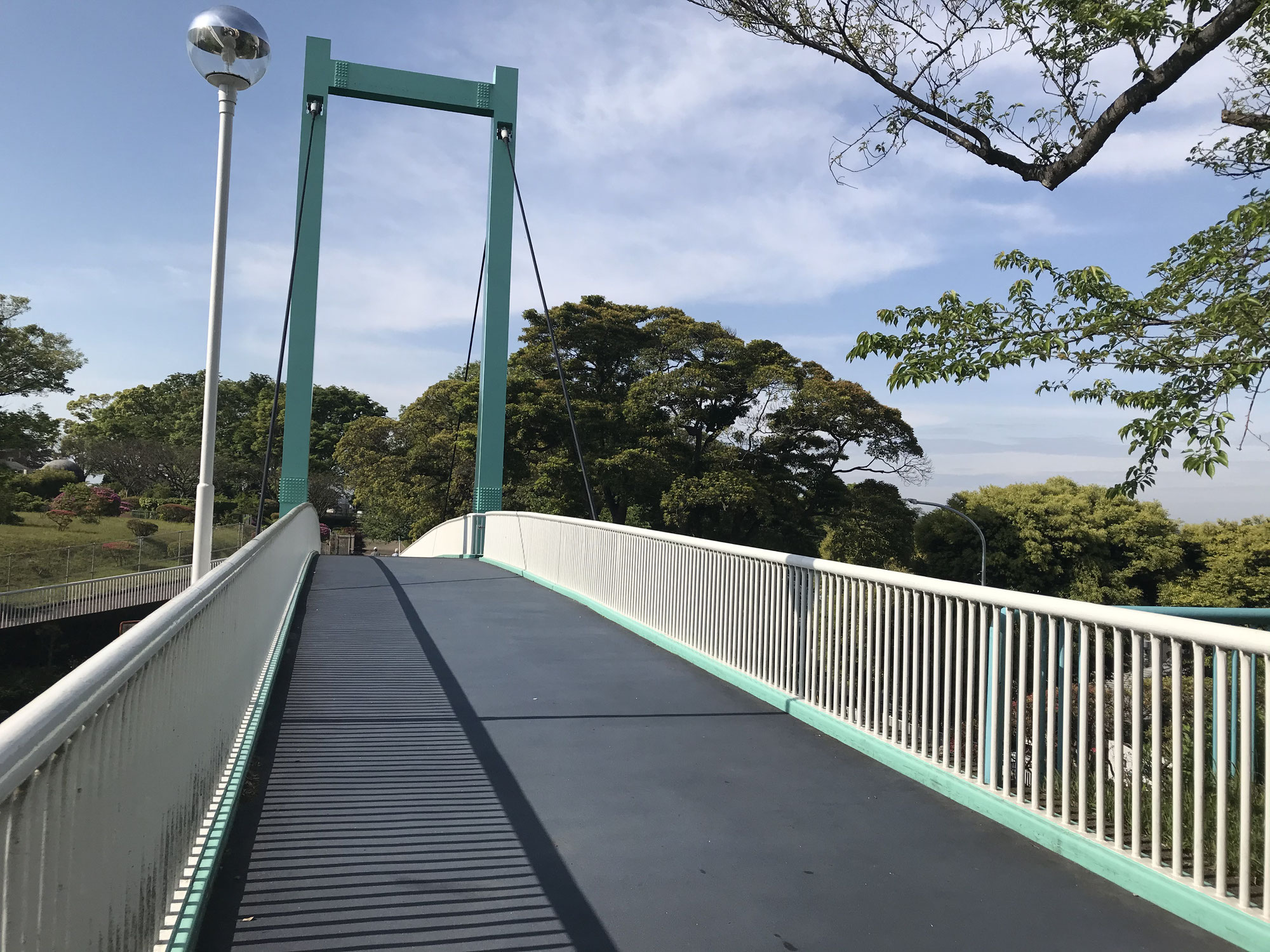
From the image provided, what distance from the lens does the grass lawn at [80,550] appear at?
28750 millimetres

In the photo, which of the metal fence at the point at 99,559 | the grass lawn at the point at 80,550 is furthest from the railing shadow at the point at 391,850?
the grass lawn at the point at 80,550

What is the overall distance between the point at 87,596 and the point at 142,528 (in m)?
11.8

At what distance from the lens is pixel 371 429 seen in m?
37.7

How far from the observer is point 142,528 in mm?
37375

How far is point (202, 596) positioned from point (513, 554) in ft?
37.5

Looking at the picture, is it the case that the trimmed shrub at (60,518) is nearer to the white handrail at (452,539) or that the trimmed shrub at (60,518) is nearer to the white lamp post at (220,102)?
the white handrail at (452,539)

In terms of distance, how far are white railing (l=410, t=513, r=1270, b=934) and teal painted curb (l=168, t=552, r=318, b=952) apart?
2692mm

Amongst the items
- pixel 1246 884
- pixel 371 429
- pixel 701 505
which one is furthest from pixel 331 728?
pixel 371 429

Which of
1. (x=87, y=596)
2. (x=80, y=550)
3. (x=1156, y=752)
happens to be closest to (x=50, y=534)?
(x=80, y=550)

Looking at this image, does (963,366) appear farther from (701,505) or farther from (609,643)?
(701,505)

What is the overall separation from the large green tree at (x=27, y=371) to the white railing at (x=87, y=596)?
15.6 meters

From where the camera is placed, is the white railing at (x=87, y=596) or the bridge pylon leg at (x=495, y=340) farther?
the white railing at (x=87, y=596)

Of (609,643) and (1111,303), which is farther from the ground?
(1111,303)

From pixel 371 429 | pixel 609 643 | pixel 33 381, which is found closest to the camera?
pixel 609 643
